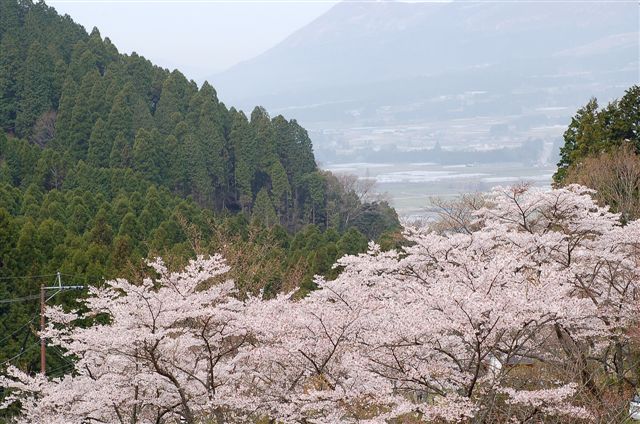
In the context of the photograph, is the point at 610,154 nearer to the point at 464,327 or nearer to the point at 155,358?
the point at 464,327

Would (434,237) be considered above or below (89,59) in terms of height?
below

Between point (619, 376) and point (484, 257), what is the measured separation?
2425mm

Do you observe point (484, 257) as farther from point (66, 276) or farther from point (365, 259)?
point (66, 276)

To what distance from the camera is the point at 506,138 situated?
14862 centimetres

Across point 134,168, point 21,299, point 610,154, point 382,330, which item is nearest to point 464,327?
point 382,330

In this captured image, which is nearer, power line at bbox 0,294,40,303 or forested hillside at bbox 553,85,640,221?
forested hillside at bbox 553,85,640,221

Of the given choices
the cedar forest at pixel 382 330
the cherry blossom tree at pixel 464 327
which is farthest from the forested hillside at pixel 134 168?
the cherry blossom tree at pixel 464 327

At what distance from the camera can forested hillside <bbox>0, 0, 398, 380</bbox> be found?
27953 mm

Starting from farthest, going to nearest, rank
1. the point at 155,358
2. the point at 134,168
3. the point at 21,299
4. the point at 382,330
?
the point at 134,168 < the point at 21,299 < the point at 155,358 < the point at 382,330

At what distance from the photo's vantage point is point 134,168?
141 feet

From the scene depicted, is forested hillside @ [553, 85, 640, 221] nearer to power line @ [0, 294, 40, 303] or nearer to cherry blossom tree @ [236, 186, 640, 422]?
cherry blossom tree @ [236, 186, 640, 422]

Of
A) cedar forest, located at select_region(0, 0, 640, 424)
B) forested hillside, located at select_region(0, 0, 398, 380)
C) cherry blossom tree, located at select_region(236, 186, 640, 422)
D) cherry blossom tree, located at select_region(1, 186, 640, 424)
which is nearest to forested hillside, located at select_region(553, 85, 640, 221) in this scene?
cedar forest, located at select_region(0, 0, 640, 424)

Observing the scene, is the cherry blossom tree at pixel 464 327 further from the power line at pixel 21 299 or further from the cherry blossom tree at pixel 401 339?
the power line at pixel 21 299

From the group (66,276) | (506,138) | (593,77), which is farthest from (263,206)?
(593,77)
